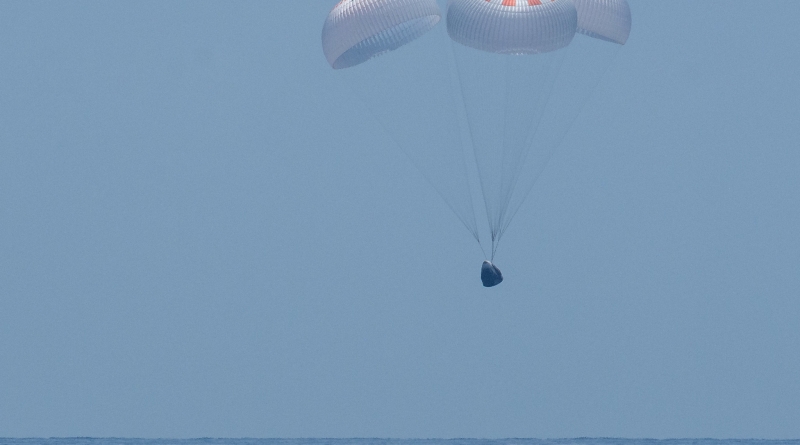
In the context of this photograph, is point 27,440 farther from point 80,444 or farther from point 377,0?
point 377,0

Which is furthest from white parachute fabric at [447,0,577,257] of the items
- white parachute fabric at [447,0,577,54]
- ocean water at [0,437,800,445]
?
ocean water at [0,437,800,445]

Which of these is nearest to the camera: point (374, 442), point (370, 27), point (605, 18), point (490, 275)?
point (370, 27)

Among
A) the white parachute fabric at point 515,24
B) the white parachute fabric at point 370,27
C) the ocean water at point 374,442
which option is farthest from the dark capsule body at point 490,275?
the ocean water at point 374,442

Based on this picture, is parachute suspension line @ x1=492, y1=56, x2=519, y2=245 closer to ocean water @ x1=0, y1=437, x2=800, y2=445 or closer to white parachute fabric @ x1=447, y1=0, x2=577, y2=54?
white parachute fabric @ x1=447, y1=0, x2=577, y2=54

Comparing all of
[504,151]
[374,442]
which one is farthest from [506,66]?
[374,442]

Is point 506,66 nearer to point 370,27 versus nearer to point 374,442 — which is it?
point 370,27

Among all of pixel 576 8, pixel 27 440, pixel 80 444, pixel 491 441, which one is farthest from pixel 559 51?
pixel 27 440
